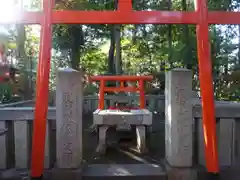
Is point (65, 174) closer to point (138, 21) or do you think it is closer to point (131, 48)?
point (138, 21)

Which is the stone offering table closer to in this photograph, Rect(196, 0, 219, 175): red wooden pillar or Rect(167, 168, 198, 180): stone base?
Rect(167, 168, 198, 180): stone base

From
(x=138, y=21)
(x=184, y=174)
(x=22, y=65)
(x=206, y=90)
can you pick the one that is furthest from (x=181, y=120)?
(x=22, y=65)

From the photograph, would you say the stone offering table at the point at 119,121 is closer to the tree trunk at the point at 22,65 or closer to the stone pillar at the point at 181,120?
the stone pillar at the point at 181,120

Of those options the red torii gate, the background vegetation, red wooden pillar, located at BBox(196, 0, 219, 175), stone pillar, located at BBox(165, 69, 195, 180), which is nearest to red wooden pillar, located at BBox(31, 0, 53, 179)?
the red torii gate

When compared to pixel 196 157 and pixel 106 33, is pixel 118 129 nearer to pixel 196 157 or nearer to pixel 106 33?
pixel 196 157

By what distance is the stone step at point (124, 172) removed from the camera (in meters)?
3.55

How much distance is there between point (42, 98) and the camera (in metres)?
3.43

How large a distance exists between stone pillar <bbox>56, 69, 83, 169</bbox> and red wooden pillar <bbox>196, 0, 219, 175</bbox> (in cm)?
148

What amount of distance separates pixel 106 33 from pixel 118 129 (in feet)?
28.7

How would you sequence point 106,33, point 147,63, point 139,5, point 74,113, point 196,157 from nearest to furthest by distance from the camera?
point 74,113, point 196,157, point 139,5, point 106,33, point 147,63

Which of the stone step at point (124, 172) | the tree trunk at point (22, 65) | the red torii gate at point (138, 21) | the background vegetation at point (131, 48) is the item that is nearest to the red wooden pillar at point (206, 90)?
the red torii gate at point (138, 21)

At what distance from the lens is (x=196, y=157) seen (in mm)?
3852

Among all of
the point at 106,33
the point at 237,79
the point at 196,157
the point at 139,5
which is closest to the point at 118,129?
the point at 196,157

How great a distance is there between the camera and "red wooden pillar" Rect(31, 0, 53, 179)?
10.6ft
